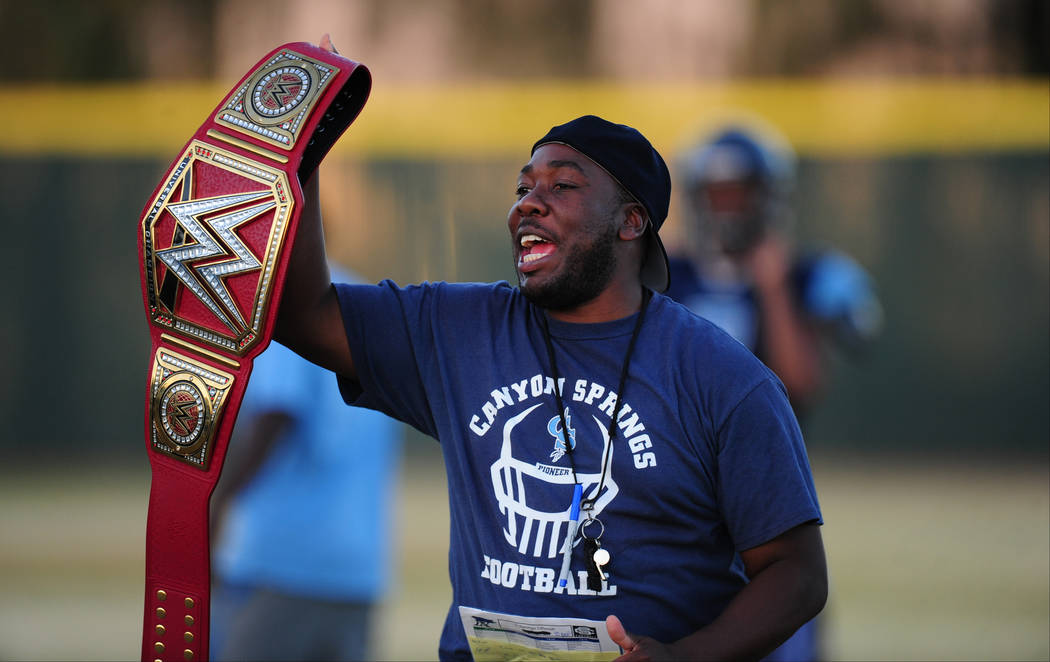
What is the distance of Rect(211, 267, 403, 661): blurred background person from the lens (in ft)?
10.4

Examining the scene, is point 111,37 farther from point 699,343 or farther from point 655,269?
point 699,343

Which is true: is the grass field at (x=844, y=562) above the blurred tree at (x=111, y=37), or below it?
below

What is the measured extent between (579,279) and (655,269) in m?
0.22

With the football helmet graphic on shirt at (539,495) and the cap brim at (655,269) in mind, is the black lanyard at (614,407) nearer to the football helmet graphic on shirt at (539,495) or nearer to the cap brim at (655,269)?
the football helmet graphic on shirt at (539,495)

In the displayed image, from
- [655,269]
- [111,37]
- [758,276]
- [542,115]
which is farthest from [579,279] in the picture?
[111,37]

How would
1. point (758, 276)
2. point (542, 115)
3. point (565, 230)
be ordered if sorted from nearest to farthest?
point (565, 230)
point (758, 276)
point (542, 115)

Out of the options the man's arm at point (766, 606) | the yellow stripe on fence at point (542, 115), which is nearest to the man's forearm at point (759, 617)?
the man's arm at point (766, 606)

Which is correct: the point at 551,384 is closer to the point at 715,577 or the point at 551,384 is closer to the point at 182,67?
the point at 715,577

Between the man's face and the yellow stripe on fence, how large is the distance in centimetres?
608

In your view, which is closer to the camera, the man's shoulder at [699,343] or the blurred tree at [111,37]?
the man's shoulder at [699,343]

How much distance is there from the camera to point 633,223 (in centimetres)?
213

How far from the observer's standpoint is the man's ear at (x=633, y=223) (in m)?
2.10

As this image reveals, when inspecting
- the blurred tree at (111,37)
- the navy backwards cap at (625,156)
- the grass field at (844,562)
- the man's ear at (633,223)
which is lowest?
the grass field at (844,562)

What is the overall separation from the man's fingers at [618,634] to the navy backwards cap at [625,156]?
0.69 meters
